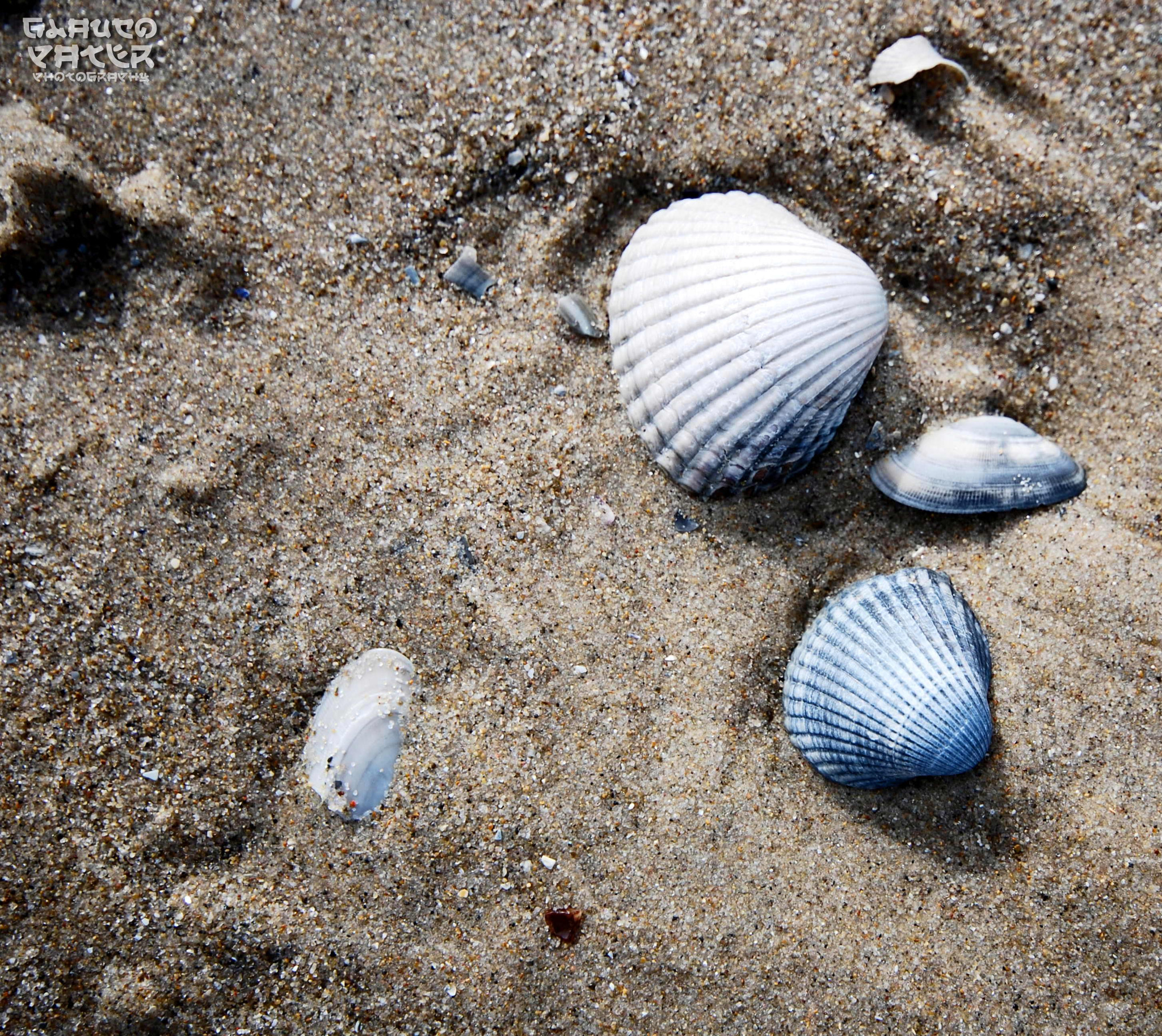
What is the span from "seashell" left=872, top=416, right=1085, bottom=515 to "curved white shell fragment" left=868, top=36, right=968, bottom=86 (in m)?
1.11

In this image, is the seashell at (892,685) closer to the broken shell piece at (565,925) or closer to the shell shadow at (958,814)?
the shell shadow at (958,814)

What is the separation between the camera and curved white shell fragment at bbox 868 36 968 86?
8.21ft

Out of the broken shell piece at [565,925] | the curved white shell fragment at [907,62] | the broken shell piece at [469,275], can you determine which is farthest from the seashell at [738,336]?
the broken shell piece at [565,925]

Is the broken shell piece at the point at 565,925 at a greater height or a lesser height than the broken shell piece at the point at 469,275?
lesser

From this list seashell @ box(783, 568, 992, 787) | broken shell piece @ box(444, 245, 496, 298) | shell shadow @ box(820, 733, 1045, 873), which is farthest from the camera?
broken shell piece @ box(444, 245, 496, 298)

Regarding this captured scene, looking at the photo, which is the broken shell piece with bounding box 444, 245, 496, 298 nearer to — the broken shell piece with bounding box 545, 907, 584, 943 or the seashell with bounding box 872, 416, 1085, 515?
the seashell with bounding box 872, 416, 1085, 515

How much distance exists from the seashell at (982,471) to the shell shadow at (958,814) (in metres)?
0.75

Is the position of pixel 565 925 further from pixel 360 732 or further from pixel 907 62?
pixel 907 62

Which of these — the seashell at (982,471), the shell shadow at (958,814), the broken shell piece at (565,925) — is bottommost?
the broken shell piece at (565,925)

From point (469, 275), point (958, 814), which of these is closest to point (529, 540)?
point (469, 275)

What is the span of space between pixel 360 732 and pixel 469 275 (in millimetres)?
1478

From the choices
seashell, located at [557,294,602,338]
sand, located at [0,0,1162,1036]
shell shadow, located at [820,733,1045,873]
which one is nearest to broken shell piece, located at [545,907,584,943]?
sand, located at [0,0,1162,1036]

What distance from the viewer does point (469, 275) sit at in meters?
2.58

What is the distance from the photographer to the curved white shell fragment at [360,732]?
2406 mm
